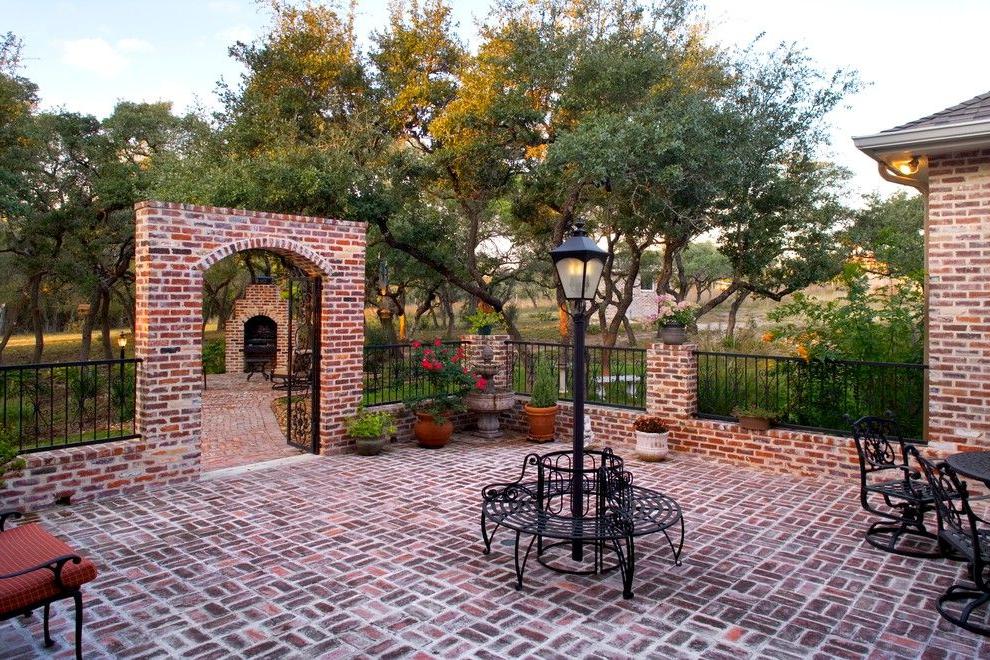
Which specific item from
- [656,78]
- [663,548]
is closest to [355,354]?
[663,548]

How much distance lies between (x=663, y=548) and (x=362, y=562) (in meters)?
2.16

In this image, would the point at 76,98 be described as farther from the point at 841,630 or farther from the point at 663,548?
the point at 841,630

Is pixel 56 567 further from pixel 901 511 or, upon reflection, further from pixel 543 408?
pixel 543 408

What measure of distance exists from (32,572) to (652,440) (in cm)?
601

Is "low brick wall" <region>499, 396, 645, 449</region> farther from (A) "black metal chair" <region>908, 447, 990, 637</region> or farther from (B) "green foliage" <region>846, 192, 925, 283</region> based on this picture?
(B) "green foliage" <region>846, 192, 925, 283</region>

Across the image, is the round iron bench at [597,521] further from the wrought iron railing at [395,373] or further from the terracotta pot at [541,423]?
the wrought iron railing at [395,373]

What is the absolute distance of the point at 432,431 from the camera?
801 cm

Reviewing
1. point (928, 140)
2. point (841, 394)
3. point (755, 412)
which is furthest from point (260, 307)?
point (928, 140)

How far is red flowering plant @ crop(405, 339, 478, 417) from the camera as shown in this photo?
8242 millimetres

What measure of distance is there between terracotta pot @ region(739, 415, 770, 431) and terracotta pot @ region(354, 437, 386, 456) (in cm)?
418

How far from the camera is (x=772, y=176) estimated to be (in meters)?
13.3

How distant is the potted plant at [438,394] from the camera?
26.4 feet

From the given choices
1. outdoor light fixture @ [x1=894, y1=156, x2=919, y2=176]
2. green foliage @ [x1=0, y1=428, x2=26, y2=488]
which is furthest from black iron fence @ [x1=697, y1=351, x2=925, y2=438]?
green foliage @ [x1=0, y1=428, x2=26, y2=488]

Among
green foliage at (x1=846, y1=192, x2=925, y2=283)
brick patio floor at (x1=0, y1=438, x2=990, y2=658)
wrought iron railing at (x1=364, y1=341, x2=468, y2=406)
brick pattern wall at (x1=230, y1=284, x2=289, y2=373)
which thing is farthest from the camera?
brick pattern wall at (x1=230, y1=284, x2=289, y2=373)
